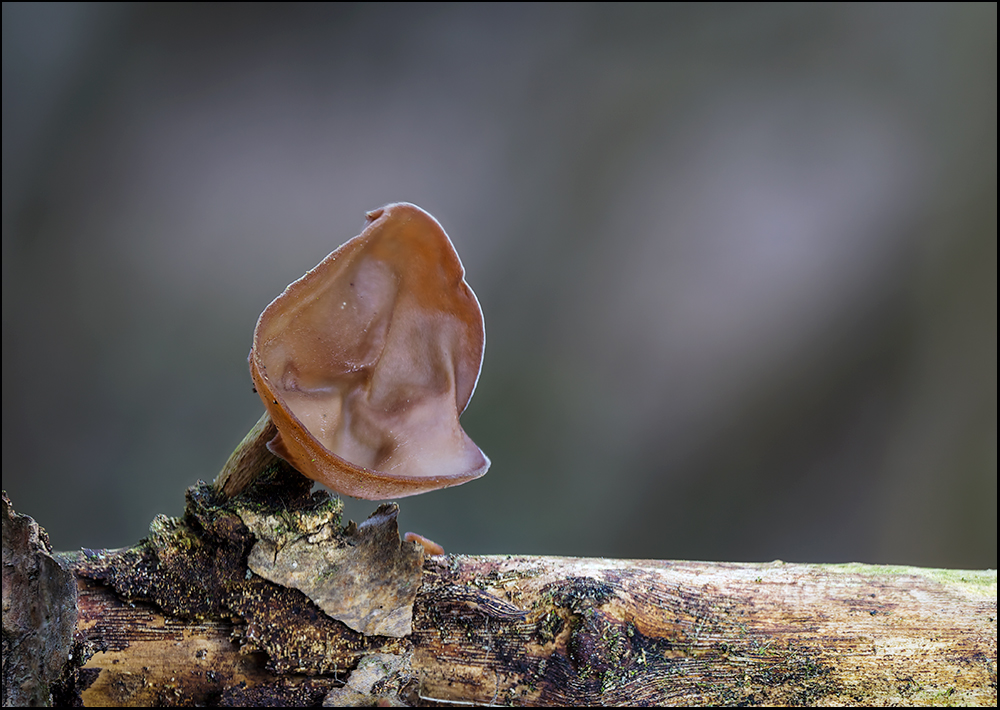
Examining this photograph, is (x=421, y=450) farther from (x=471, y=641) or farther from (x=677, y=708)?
(x=677, y=708)

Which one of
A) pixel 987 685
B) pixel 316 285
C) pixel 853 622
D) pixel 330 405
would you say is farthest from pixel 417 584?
pixel 987 685

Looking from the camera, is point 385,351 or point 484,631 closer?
point 484,631

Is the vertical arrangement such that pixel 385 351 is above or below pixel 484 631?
above

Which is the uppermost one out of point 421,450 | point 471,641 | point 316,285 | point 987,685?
point 316,285

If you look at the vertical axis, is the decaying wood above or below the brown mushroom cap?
below

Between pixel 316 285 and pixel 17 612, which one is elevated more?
pixel 316 285
